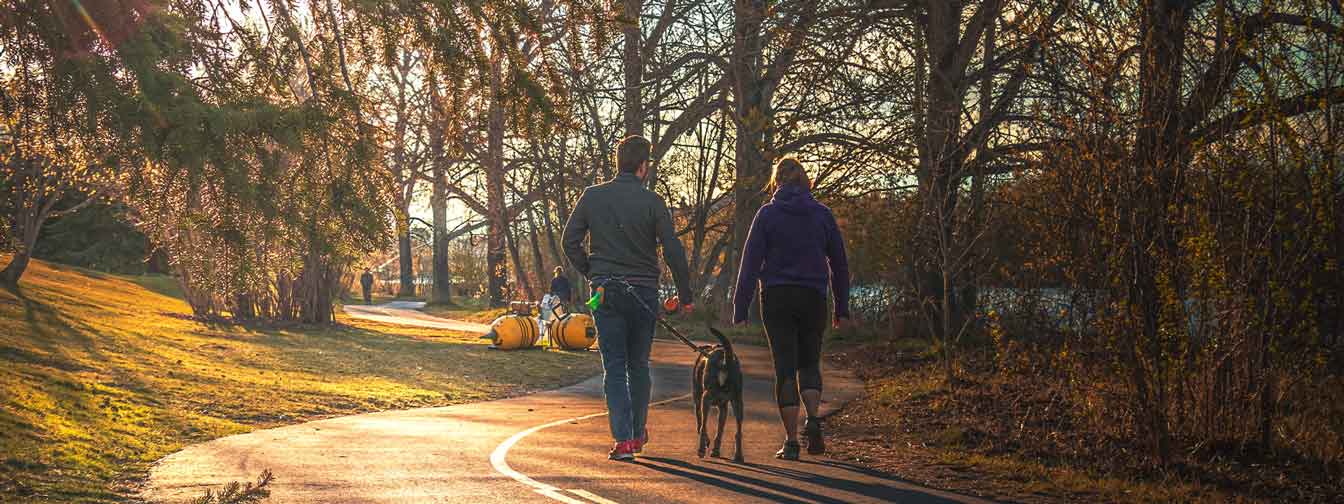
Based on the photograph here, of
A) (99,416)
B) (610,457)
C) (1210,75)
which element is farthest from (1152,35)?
(99,416)

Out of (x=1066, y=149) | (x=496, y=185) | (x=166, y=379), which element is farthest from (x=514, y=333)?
(x=1066, y=149)

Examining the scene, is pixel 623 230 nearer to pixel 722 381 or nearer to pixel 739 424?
pixel 722 381

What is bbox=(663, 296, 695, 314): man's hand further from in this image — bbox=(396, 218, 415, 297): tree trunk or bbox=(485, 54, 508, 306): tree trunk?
bbox=(396, 218, 415, 297): tree trunk

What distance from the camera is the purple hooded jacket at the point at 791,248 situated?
823 cm

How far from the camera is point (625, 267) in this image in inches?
319

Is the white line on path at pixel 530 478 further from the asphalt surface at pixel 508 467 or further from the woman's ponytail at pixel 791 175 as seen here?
the woman's ponytail at pixel 791 175

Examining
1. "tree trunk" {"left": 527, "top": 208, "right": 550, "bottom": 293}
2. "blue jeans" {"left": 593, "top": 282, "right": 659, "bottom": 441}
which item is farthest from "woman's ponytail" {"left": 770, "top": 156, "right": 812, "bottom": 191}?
"tree trunk" {"left": 527, "top": 208, "right": 550, "bottom": 293}

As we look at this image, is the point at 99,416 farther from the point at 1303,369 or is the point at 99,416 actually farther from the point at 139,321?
the point at 139,321

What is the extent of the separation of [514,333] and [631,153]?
16.2m

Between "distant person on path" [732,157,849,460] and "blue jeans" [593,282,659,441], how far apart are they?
0.64 m

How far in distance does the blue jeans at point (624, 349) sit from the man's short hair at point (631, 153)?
0.81 m

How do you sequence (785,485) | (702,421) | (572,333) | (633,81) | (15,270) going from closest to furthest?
1. (785,485)
2. (702,421)
3. (572,333)
4. (633,81)
5. (15,270)

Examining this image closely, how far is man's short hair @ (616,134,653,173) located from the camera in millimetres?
8219

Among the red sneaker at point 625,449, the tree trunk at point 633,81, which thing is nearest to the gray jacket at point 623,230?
the red sneaker at point 625,449
